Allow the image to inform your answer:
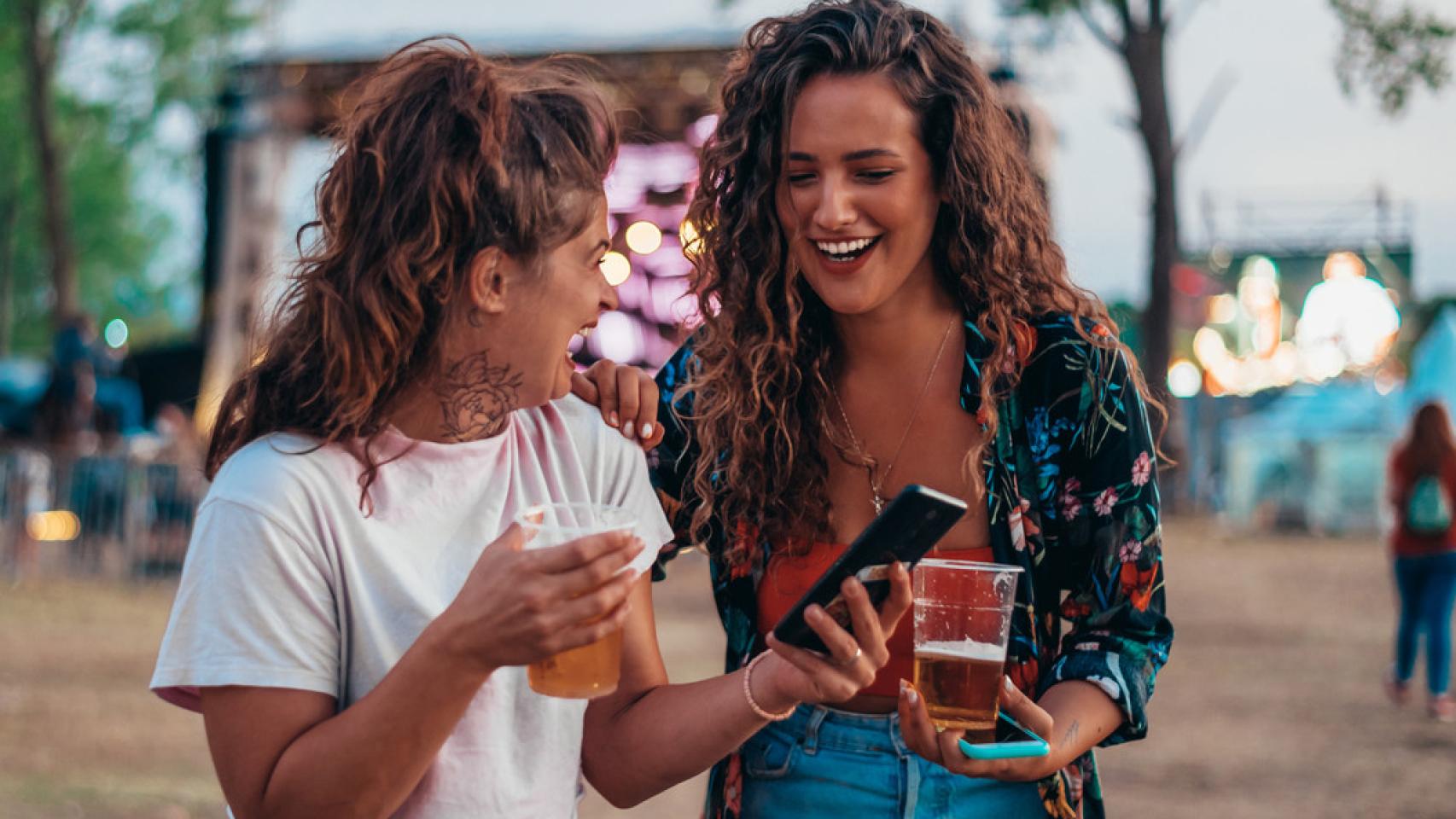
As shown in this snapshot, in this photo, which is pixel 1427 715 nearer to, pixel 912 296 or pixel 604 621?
pixel 912 296

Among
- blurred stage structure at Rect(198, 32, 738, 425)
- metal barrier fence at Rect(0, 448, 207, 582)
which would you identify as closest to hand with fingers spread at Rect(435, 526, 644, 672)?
metal barrier fence at Rect(0, 448, 207, 582)

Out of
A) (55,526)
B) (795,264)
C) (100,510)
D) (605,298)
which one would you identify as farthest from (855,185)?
(55,526)

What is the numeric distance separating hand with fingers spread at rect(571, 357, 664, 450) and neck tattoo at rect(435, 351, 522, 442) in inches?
10.6

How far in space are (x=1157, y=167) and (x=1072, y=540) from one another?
62.7ft

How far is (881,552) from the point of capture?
1.77 meters

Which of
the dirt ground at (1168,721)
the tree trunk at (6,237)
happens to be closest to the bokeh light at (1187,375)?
the dirt ground at (1168,721)

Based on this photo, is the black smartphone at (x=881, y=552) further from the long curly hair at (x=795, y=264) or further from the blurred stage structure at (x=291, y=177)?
the blurred stage structure at (x=291, y=177)

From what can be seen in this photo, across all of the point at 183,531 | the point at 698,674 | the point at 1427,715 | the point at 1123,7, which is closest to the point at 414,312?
the point at 698,674

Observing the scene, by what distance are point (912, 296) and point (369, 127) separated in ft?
3.42

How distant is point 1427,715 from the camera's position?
872 cm

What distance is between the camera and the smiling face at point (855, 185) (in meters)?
2.33

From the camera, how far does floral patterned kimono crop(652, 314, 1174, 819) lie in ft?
7.40

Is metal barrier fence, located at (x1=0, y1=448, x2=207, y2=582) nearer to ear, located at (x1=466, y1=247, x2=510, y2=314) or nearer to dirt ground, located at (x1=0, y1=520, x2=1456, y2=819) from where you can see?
dirt ground, located at (x1=0, y1=520, x2=1456, y2=819)

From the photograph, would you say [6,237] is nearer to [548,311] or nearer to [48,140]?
[48,140]
